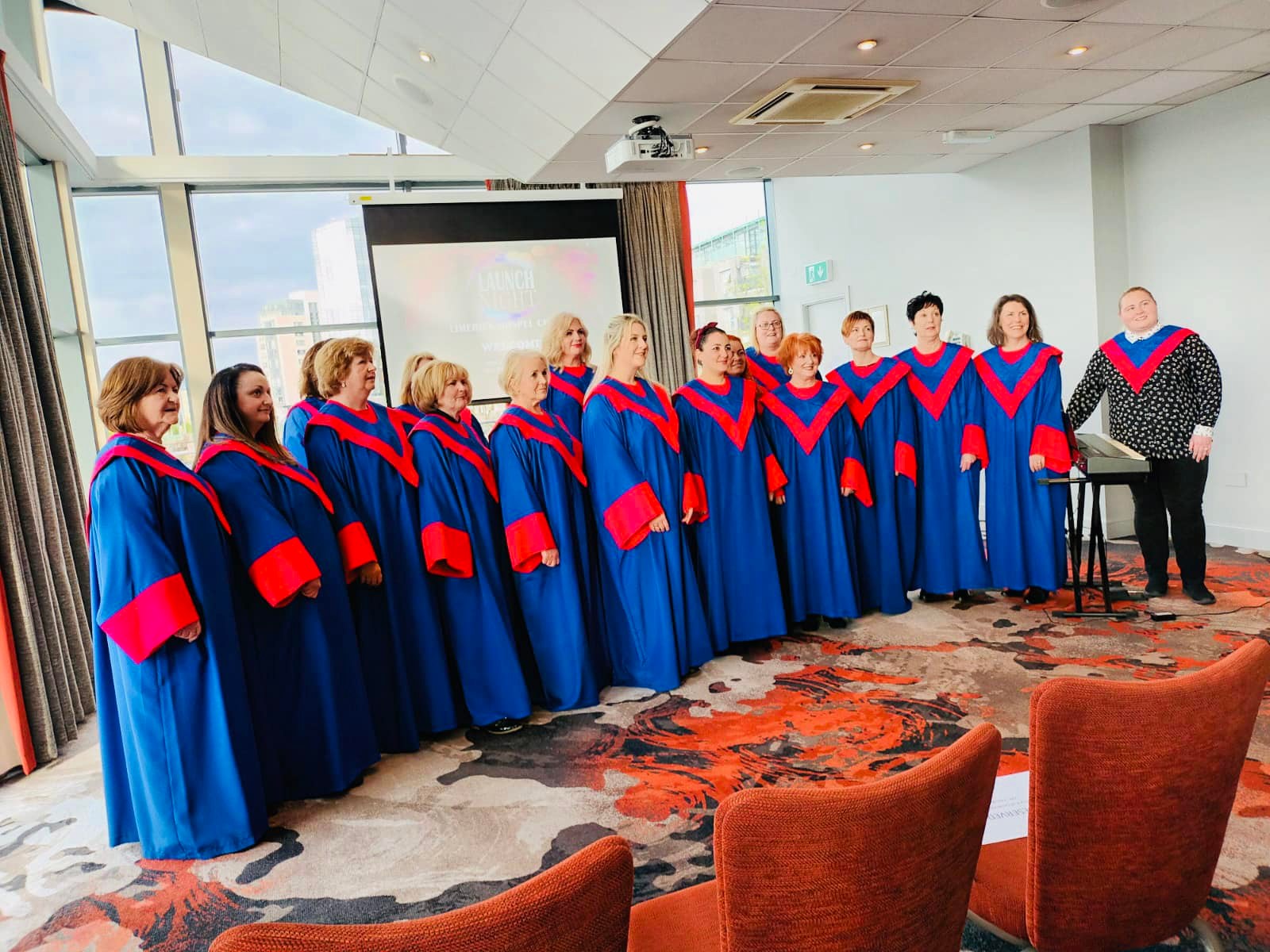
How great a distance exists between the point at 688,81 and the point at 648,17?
632mm

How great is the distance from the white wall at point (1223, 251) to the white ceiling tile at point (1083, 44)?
1.52m

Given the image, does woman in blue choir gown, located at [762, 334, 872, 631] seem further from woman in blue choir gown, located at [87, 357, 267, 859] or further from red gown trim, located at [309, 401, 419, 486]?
woman in blue choir gown, located at [87, 357, 267, 859]

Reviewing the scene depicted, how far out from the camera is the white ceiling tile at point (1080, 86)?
4.98 m

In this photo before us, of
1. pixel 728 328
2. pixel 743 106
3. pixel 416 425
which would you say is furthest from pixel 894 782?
pixel 728 328

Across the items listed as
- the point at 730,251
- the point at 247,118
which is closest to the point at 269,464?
the point at 247,118

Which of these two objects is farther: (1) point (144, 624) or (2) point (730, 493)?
(2) point (730, 493)

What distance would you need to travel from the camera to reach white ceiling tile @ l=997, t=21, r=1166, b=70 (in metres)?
4.28

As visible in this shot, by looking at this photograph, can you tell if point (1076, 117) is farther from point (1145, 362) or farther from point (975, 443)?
point (975, 443)

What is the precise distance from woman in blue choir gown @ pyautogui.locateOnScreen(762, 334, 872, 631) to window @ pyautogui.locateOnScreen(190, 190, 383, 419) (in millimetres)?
5197

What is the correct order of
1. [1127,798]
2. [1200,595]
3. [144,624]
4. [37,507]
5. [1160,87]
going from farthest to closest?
[1160,87]
[1200,595]
[37,507]
[144,624]
[1127,798]

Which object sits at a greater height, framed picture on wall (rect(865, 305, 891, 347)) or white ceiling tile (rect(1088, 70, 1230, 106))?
white ceiling tile (rect(1088, 70, 1230, 106))

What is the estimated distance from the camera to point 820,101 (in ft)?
16.2

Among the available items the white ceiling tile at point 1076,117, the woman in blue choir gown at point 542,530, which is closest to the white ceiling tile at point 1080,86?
the white ceiling tile at point 1076,117

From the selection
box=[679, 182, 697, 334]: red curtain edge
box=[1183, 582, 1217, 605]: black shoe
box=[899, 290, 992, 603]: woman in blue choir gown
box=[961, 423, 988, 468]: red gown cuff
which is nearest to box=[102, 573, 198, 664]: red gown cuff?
box=[899, 290, 992, 603]: woman in blue choir gown
